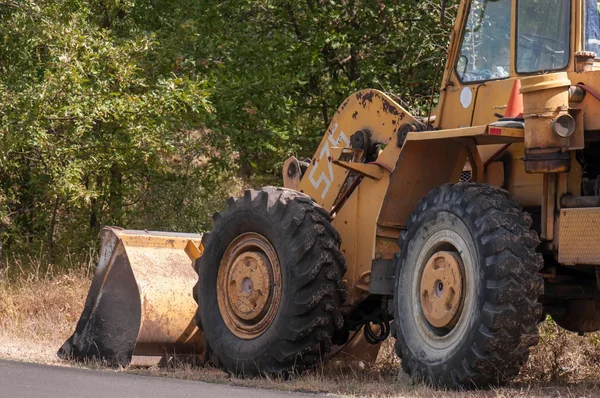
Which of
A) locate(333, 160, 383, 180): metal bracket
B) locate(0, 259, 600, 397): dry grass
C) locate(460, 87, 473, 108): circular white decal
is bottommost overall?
locate(0, 259, 600, 397): dry grass

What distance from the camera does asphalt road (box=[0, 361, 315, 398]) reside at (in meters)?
7.07

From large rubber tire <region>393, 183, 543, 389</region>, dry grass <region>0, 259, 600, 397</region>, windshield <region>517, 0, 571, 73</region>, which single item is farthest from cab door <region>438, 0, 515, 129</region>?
dry grass <region>0, 259, 600, 397</region>

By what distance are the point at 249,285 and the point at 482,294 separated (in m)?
2.64

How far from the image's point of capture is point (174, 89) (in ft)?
50.4

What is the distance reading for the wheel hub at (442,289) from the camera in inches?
299

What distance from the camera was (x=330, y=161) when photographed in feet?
32.5

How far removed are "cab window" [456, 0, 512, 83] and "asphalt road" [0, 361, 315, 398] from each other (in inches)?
110

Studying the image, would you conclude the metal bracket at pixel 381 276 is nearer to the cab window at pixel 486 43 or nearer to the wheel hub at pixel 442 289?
the wheel hub at pixel 442 289

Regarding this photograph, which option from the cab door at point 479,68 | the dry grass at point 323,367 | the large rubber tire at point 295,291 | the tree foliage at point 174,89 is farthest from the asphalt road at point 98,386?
the tree foliage at point 174,89

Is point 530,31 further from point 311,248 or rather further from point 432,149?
point 311,248

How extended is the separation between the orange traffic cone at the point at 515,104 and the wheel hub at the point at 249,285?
2.30 meters

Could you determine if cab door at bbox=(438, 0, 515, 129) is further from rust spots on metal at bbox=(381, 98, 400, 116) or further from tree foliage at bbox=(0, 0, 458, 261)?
tree foliage at bbox=(0, 0, 458, 261)

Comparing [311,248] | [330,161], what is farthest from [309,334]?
[330,161]

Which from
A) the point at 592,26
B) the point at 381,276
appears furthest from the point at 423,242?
the point at 592,26
